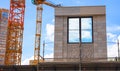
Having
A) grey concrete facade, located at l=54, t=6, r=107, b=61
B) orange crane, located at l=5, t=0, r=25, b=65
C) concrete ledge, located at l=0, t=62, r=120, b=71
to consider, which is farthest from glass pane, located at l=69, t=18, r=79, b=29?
orange crane, located at l=5, t=0, r=25, b=65

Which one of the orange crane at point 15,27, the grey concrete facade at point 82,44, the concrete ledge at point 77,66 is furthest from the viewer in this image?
the orange crane at point 15,27

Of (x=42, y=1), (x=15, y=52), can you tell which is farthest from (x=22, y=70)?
(x=42, y=1)

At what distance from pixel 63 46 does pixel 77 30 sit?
2.62 m

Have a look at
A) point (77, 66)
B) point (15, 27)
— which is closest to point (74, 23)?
point (77, 66)

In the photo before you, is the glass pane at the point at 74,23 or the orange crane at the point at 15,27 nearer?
the glass pane at the point at 74,23

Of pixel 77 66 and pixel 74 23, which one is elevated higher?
pixel 74 23

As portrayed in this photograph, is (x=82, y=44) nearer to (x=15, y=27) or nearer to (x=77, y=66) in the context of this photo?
(x=77, y=66)

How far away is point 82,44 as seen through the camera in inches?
1239

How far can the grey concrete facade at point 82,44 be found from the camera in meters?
31.0

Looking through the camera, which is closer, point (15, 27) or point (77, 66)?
point (77, 66)

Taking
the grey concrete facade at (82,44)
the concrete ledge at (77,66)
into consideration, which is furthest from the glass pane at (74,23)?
the concrete ledge at (77,66)

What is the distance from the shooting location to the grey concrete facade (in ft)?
102

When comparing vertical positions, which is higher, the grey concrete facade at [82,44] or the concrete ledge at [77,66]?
the grey concrete facade at [82,44]

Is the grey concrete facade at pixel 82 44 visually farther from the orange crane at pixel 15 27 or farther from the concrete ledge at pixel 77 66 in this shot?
the orange crane at pixel 15 27
